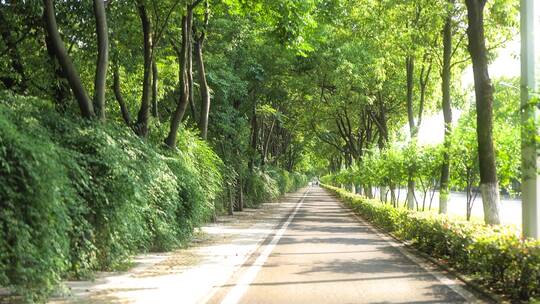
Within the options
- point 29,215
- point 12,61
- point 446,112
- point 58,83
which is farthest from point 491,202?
point 12,61

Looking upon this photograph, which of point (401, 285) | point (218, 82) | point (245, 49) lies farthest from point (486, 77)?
point (245, 49)

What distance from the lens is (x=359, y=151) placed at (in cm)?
4397

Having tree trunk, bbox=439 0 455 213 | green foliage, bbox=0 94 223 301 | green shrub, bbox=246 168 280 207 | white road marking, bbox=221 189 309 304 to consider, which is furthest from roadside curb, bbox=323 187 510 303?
green shrub, bbox=246 168 280 207

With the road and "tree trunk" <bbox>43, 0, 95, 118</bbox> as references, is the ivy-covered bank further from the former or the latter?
the road

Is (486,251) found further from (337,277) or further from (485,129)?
(485,129)

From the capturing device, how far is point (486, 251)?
893 cm

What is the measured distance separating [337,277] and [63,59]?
6513mm

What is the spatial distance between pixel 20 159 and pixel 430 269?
322 inches

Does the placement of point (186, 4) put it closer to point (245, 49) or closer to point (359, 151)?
point (245, 49)

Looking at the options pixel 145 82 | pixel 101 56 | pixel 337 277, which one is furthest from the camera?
pixel 145 82

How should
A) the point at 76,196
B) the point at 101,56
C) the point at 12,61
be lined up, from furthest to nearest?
the point at 12,61, the point at 101,56, the point at 76,196

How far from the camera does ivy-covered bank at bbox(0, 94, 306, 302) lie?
619 centimetres

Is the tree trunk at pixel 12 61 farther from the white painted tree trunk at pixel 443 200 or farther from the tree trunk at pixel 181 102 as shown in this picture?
the white painted tree trunk at pixel 443 200

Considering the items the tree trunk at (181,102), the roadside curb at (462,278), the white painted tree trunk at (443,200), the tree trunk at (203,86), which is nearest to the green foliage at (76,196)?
the tree trunk at (181,102)
